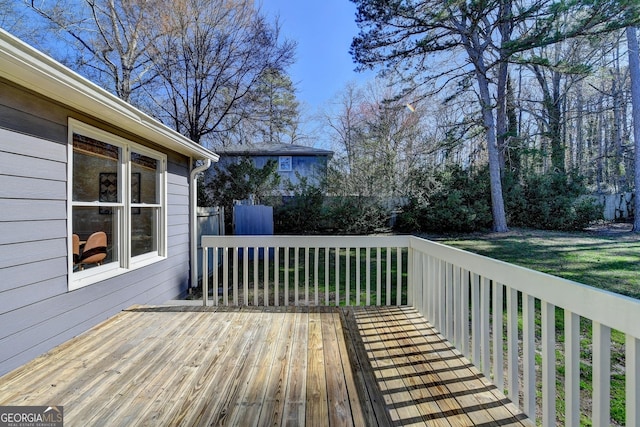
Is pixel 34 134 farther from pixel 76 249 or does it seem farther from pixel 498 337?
pixel 498 337

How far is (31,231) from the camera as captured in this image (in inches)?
89.2

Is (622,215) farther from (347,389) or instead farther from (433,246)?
(347,389)

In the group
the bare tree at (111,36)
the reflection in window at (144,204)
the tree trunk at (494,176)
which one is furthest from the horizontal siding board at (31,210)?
the tree trunk at (494,176)

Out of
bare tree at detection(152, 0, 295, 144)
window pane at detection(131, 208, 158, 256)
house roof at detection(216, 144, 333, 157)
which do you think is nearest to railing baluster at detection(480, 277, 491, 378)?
window pane at detection(131, 208, 158, 256)

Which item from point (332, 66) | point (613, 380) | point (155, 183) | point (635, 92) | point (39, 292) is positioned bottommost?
point (613, 380)

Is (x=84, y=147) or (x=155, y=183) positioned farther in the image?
(x=155, y=183)

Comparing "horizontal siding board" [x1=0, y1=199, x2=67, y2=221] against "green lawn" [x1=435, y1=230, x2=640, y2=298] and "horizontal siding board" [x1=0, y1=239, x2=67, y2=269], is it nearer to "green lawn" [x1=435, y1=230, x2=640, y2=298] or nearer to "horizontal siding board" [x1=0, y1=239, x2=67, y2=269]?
"horizontal siding board" [x1=0, y1=239, x2=67, y2=269]

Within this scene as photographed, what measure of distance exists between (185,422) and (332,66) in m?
13.8

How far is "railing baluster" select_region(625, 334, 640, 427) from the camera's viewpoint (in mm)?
1164

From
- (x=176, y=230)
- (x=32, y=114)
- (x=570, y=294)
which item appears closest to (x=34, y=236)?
(x=32, y=114)

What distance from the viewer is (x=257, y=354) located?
242cm

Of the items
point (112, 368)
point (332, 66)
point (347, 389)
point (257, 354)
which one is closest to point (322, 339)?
point (257, 354)

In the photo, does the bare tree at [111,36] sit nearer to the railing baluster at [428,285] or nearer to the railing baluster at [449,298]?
the railing baluster at [428,285]

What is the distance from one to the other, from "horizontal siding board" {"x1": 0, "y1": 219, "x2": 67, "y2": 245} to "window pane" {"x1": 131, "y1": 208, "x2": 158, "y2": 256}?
0.99m
